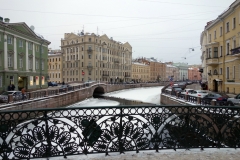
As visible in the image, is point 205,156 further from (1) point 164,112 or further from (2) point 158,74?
(2) point 158,74

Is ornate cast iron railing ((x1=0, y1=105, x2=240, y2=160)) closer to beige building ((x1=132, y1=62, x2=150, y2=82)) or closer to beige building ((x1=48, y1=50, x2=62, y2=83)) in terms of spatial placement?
beige building ((x1=48, y1=50, x2=62, y2=83))

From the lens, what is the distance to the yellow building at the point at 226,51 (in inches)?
922

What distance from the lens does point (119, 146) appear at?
14.1ft

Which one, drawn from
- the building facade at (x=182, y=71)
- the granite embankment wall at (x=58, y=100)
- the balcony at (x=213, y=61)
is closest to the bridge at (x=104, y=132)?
the granite embankment wall at (x=58, y=100)

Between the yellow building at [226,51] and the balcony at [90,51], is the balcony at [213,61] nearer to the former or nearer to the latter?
the yellow building at [226,51]

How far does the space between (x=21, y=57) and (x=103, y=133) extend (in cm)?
2968

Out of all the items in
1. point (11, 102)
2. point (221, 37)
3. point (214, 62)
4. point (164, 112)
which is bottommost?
point (11, 102)

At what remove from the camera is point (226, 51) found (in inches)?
1062

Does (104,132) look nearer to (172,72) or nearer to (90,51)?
(90,51)

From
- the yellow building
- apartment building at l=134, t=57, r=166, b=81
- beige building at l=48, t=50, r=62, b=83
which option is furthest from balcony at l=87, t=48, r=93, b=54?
apartment building at l=134, t=57, r=166, b=81

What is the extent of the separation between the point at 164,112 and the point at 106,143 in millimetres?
1360

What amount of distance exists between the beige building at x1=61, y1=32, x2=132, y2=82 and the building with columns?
22.6 meters

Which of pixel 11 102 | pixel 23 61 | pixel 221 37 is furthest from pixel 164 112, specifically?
pixel 23 61

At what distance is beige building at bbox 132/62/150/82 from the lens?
8531cm
